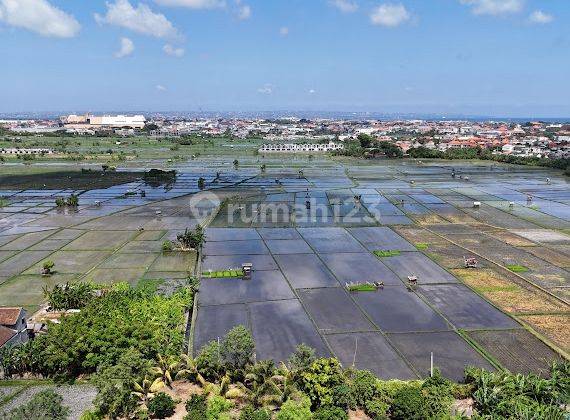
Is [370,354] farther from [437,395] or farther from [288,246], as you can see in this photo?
[288,246]

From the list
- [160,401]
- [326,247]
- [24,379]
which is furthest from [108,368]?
[326,247]

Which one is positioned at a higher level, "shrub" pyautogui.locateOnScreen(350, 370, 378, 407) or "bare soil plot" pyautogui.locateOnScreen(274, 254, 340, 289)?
"shrub" pyautogui.locateOnScreen(350, 370, 378, 407)

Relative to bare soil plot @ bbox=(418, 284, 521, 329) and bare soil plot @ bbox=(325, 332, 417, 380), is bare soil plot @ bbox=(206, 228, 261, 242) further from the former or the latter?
bare soil plot @ bbox=(325, 332, 417, 380)

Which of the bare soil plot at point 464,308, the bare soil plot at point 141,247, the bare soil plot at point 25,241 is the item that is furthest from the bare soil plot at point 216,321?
the bare soil plot at point 25,241

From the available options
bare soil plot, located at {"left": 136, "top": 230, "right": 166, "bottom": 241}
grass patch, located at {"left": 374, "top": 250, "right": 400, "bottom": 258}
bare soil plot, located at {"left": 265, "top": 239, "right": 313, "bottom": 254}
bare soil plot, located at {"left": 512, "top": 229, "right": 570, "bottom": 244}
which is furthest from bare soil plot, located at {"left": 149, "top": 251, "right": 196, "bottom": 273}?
bare soil plot, located at {"left": 512, "top": 229, "right": 570, "bottom": 244}

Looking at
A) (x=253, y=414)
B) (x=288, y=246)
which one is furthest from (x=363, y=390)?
(x=288, y=246)

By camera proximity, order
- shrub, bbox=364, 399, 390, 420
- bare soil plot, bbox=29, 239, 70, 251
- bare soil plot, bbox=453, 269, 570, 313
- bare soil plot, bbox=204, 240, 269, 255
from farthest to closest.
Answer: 1. bare soil plot, bbox=29, 239, 70, 251
2. bare soil plot, bbox=204, 240, 269, 255
3. bare soil plot, bbox=453, 269, 570, 313
4. shrub, bbox=364, 399, 390, 420

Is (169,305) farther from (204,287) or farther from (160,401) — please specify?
(160,401)
